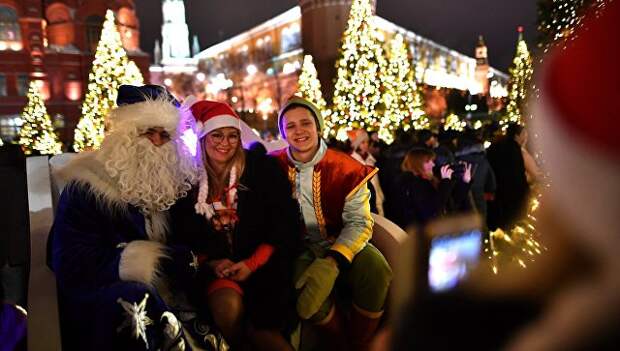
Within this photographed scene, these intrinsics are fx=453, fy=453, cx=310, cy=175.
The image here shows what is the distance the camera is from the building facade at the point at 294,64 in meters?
48.5

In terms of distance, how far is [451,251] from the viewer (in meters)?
0.83

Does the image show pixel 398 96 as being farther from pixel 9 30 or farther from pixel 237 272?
pixel 9 30

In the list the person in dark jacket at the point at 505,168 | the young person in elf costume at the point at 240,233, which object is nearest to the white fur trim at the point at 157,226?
the young person in elf costume at the point at 240,233

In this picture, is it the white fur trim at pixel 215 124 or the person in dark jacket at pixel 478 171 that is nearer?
the white fur trim at pixel 215 124

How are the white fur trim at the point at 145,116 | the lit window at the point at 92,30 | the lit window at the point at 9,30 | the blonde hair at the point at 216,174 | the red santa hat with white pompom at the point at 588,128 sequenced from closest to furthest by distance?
the red santa hat with white pompom at the point at 588,128 < the white fur trim at the point at 145,116 < the blonde hair at the point at 216,174 < the lit window at the point at 9,30 < the lit window at the point at 92,30

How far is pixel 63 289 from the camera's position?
8.32 ft

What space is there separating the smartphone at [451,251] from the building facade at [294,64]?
145 feet

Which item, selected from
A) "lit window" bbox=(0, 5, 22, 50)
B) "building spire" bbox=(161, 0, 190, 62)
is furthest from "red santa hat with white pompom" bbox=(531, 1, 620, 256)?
"building spire" bbox=(161, 0, 190, 62)

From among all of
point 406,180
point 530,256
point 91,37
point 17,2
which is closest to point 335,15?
point 91,37

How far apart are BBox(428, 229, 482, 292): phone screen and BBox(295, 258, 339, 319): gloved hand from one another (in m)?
1.98

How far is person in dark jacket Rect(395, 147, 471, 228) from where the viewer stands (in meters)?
4.54

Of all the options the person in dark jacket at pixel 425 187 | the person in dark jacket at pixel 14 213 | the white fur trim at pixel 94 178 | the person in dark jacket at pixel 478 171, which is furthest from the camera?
the person in dark jacket at pixel 478 171

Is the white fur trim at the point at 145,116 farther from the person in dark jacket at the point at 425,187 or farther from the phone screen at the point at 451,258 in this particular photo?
the person in dark jacket at the point at 425,187

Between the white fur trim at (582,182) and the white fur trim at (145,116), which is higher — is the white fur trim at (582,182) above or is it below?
below
